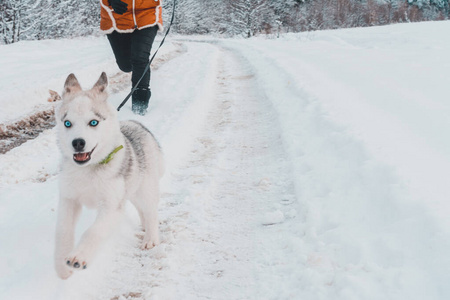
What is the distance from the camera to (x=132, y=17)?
220 inches

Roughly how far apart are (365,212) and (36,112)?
5.61 meters

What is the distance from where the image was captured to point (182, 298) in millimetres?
2221

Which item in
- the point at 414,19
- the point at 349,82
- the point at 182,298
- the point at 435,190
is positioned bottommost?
the point at 182,298

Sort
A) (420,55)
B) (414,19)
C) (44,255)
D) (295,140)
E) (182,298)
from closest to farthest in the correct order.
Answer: (182,298) < (44,255) < (295,140) < (420,55) < (414,19)

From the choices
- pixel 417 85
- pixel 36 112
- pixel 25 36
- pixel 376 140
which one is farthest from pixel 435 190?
pixel 25 36

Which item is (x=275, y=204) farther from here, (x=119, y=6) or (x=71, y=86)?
(x=119, y=6)

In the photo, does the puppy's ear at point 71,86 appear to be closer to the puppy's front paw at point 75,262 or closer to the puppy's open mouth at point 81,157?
the puppy's open mouth at point 81,157


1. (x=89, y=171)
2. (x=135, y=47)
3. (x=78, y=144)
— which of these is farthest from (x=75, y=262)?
(x=135, y=47)

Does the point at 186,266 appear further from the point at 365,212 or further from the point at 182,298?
the point at 365,212

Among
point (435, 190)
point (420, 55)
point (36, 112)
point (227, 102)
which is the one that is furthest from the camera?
point (420, 55)

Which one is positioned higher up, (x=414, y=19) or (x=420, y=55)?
(x=414, y=19)

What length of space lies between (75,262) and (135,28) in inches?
175

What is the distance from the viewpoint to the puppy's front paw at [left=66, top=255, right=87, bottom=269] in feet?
6.72

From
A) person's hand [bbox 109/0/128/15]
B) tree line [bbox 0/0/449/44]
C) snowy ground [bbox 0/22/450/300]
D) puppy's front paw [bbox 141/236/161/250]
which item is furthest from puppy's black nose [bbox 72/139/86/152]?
tree line [bbox 0/0/449/44]
